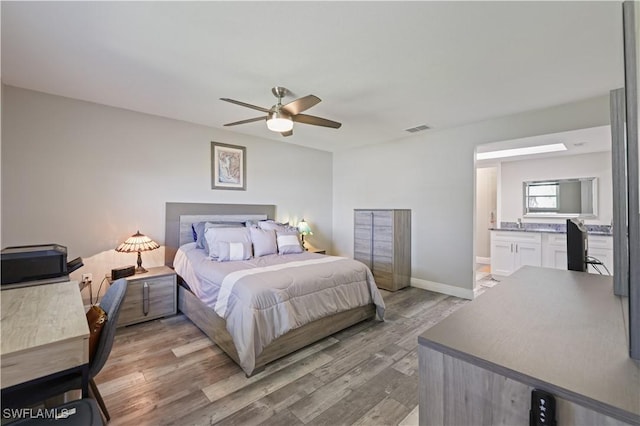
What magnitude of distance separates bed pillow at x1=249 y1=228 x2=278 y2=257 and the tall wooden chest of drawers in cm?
174

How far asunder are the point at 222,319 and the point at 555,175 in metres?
5.96

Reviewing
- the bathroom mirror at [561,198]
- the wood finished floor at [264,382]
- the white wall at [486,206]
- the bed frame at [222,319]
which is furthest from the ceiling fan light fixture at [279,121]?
the white wall at [486,206]

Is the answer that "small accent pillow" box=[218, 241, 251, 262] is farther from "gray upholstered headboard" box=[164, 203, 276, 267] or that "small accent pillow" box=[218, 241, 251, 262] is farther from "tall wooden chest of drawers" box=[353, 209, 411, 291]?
"tall wooden chest of drawers" box=[353, 209, 411, 291]

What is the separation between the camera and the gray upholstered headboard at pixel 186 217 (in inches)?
150

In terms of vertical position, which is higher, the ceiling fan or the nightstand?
the ceiling fan

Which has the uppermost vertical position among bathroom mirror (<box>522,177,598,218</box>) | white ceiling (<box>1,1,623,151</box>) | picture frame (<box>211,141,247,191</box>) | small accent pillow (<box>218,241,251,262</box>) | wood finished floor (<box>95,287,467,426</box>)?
white ceiling (<box>1,1,623,151</box>)

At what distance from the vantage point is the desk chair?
4.09ft

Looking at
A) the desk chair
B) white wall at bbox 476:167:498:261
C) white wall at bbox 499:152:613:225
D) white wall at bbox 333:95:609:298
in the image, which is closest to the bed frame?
the desk chair

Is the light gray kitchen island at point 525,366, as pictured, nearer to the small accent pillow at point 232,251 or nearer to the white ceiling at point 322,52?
the white ceiling at point 322,52

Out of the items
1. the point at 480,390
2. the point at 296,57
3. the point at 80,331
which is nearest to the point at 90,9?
the point at 296,57

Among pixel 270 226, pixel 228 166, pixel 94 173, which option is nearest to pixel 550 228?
pixel 270 226

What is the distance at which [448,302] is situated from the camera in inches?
155

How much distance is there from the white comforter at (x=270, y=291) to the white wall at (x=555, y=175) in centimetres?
404

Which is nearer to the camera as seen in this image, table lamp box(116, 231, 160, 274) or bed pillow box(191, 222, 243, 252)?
table lamp box(116, 231, 160, 274)
